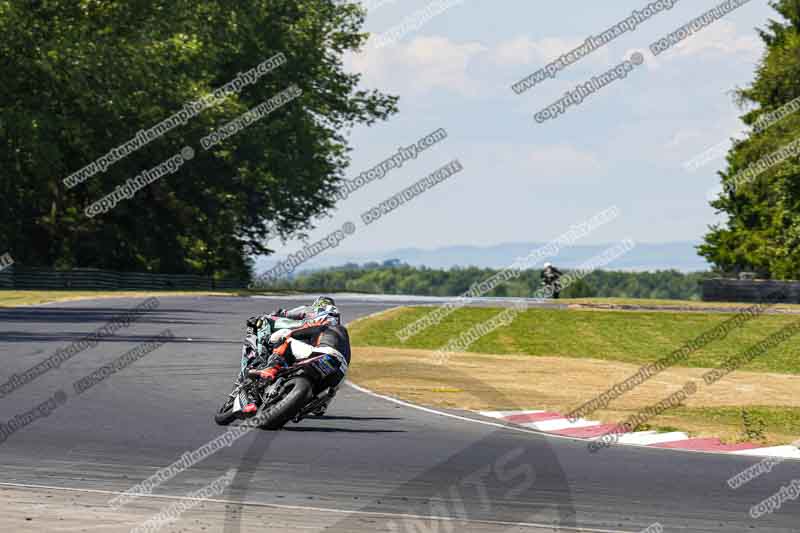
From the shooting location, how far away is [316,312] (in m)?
15.6

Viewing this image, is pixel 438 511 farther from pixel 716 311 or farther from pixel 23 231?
pixel 23 231

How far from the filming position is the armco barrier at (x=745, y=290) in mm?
52906

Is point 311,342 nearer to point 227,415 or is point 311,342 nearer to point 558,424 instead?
point 227,415

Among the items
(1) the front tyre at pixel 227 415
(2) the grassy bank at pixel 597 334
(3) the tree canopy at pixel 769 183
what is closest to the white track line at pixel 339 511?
(1) the front tyre at pixel 227 415

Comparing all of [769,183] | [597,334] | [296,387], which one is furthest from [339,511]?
[769,183]

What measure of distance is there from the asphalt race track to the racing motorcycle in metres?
0.26

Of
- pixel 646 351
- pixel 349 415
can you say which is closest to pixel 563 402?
pixel 349 415

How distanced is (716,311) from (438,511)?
36858mm

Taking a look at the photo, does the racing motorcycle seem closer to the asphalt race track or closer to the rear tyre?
the rear tyre

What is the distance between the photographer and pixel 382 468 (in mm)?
13078

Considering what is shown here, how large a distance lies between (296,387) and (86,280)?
4627cm

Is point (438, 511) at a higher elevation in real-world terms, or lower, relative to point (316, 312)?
lower

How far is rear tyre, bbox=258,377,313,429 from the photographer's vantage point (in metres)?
15.1

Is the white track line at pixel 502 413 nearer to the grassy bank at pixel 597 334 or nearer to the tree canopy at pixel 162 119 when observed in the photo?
the grassy bank at pixel 597 334
